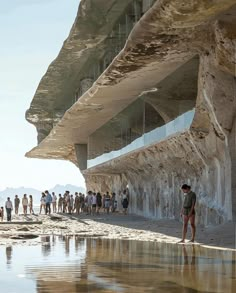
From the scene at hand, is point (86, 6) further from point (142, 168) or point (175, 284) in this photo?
point (175, 284)

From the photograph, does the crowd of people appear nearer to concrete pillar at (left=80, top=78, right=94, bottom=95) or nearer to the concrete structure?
the concrete structure

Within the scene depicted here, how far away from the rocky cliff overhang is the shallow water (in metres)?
5.01

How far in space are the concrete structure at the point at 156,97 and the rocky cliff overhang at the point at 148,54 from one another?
0.03 m

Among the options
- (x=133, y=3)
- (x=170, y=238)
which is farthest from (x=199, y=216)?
(x=133, y=3)

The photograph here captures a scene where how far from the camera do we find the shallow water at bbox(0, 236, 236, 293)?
7.73 meters

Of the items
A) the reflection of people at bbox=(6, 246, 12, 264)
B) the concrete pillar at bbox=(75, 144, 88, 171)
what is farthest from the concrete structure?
the reflection of people at bbox=(6, 246, 12, 264)

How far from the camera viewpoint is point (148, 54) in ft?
62.8

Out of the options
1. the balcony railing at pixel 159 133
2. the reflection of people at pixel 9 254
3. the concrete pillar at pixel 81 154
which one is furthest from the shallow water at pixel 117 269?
the concrete pillar at pixel 81 154

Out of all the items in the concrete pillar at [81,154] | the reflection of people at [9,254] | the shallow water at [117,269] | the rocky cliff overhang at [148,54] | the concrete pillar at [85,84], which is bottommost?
the reflection of people at [9,254]

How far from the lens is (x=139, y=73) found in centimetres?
2220

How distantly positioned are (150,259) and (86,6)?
18.7 m

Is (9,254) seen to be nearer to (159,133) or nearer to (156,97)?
(159,133)

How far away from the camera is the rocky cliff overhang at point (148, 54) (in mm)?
14938

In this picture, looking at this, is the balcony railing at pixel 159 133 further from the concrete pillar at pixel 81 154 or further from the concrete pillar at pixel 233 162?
the concrete pillar at pixel 81 154
